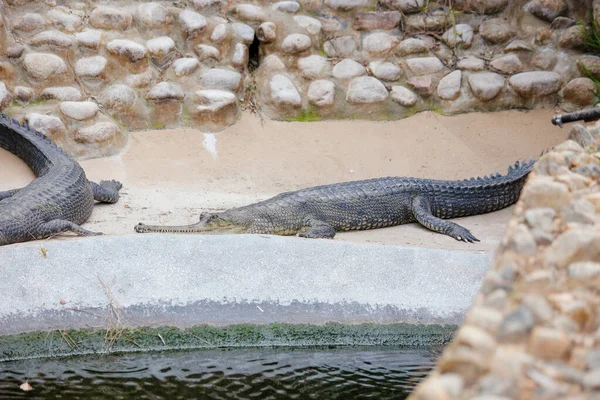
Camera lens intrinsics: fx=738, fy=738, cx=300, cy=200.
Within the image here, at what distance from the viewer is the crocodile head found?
538 centimetres

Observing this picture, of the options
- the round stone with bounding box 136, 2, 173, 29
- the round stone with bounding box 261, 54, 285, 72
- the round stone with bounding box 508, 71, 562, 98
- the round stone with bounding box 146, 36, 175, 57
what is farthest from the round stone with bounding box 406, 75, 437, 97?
the round stone with bounding box 136, 2, 173, 29

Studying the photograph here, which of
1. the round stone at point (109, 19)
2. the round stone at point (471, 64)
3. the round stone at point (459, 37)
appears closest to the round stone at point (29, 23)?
the round stone at point (109, 19)

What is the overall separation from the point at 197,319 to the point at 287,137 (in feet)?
12.0

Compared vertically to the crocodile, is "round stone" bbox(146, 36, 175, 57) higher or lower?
higher

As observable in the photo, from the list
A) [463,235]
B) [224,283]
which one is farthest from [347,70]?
[224,283]

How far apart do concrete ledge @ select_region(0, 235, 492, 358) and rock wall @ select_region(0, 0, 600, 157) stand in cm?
294

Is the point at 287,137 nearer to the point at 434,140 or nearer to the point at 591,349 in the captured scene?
the point at 434,140

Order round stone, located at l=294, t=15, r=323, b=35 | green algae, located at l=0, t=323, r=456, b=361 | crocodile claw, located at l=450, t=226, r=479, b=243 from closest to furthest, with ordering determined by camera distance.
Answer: green algae, located at l=0, t=323, r=456, b=361 → crocodile claw, located at l=450, t=226, r=479, b=243 → round stone, located at l=294, t=15, r=323, b=35

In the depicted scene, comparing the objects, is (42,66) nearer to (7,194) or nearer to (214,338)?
(7,194)

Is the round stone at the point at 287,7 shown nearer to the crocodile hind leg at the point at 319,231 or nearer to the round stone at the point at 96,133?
the round stone at the point at 96,133

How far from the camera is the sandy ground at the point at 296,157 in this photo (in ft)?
21.9

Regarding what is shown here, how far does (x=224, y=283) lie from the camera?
4.41 meters

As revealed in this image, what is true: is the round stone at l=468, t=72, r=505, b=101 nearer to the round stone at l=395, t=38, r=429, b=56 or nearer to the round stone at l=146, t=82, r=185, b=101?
the round stone at l=395, t=38, r=429, b=56

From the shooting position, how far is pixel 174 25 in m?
7.90
